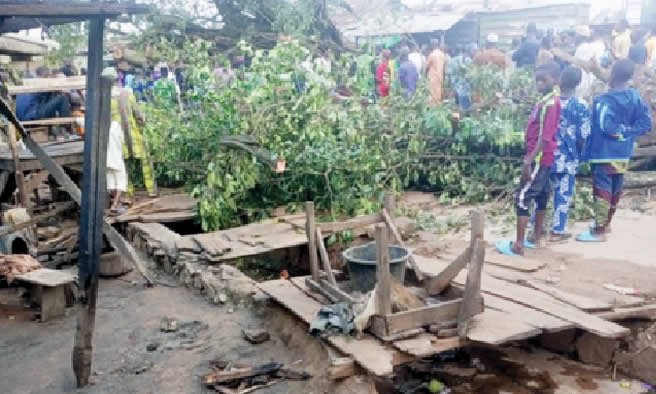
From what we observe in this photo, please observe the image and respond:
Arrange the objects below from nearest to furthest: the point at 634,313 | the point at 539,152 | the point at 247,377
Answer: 1. the point at 247,377
2. the point at 634,313
3. the point at 539,152

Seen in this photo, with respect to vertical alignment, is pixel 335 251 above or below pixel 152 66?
below

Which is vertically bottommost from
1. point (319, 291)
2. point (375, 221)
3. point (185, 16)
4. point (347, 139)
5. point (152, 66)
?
point (319, 291)

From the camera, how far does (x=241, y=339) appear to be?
500 centimetres

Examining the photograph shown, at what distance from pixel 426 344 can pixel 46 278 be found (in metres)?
3.53

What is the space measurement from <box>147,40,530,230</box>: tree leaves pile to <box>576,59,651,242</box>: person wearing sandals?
182 cm

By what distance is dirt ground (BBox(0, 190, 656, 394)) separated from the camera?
4.34 m

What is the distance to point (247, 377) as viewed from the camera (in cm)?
432

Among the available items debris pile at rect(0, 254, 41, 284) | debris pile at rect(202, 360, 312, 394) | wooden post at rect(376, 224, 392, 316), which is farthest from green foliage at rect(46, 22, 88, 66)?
wooden post at rect(376, 224, 392, 316)

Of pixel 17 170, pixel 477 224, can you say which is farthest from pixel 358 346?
pixel 17 170

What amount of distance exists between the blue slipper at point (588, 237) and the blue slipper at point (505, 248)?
0.77 meters

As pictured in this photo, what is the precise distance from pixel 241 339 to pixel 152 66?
13.3m

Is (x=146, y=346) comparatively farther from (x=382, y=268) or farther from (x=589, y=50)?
(x=589, y=50)

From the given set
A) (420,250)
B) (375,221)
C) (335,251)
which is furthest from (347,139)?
(375,221)

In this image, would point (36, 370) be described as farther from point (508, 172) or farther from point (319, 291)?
point (508, 172)
